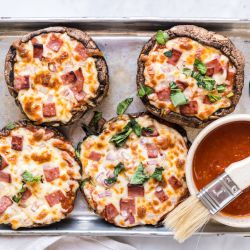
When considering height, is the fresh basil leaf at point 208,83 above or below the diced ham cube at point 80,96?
above

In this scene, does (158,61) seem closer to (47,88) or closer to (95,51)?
(95,51)

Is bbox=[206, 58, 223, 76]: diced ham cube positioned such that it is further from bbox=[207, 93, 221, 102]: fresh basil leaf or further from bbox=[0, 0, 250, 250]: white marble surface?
bbox=[0, 0, 250, 250]: white marble surface

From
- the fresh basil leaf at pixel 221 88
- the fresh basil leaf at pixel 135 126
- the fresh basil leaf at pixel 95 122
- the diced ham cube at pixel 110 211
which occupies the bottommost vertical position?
the diced ham cube at pixel 110 211

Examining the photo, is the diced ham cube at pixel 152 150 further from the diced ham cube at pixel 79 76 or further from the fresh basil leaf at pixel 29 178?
the fresh basil leaf at pixel 29 178

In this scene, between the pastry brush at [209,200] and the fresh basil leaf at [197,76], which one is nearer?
the pastry brush at [209,200]

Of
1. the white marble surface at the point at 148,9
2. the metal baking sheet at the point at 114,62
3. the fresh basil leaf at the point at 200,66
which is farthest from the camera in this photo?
the white marble surface at the point at 148,9

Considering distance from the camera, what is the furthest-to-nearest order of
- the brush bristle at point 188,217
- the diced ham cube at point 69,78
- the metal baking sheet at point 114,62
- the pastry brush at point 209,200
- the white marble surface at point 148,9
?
the white marble surface at point 148,9 < the metal baking sheet at point 114,62 < the diced ham cube at point 69,78 < the brush bristle at point 188,217 < the pastry brush at point 209,200

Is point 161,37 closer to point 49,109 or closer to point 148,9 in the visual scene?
point 148,9

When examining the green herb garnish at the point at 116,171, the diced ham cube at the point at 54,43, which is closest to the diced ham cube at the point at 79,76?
the diced ham cube at the point at 54,43
